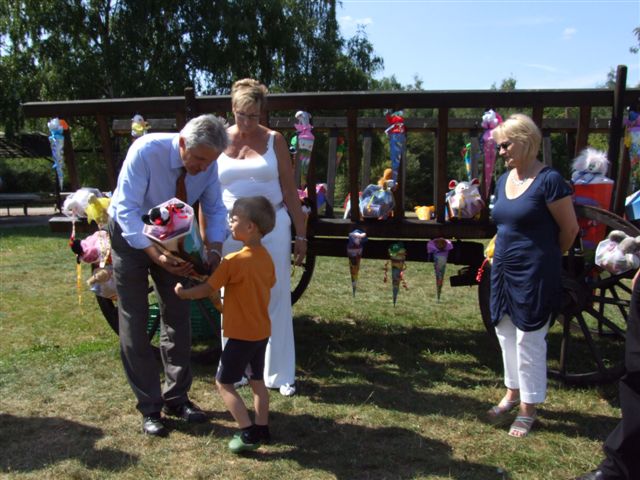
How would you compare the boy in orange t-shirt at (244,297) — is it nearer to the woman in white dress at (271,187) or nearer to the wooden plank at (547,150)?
the woman in white dress at (271,187)

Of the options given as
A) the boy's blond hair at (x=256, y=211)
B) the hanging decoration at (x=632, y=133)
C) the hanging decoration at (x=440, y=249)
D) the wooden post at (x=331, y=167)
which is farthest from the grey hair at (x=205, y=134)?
the hanging decoration at (x=632, y=133)

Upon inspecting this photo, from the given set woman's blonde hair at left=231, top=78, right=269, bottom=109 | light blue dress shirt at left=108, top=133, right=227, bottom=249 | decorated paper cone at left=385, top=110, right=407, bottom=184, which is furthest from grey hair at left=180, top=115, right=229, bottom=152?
decorated paper cone at left=385, top=110, right=407, bottom=184

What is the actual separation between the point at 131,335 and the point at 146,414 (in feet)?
1.60

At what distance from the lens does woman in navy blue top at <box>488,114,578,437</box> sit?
321 cm

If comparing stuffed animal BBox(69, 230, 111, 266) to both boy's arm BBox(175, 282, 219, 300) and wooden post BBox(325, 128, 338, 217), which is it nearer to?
boy's arm BBox(175, 282, 219, 300)

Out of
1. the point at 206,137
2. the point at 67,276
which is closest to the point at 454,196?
the point at 206,137

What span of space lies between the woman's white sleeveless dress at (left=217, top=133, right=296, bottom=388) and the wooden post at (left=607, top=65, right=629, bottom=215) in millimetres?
2249

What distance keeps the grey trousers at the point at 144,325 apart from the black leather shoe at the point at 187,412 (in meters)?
0.05

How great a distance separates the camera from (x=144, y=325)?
3398mm

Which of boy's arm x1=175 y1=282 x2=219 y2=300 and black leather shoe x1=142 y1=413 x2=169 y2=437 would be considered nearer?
boy's arm x1=175 y1=282 x2=219 y2=300

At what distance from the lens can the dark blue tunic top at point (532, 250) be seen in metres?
3.20

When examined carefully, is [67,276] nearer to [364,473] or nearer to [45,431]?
[45,431]

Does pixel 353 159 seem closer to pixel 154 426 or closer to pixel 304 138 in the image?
pixel 304 138

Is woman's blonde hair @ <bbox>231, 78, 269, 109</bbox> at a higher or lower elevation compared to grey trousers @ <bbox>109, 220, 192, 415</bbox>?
higher
